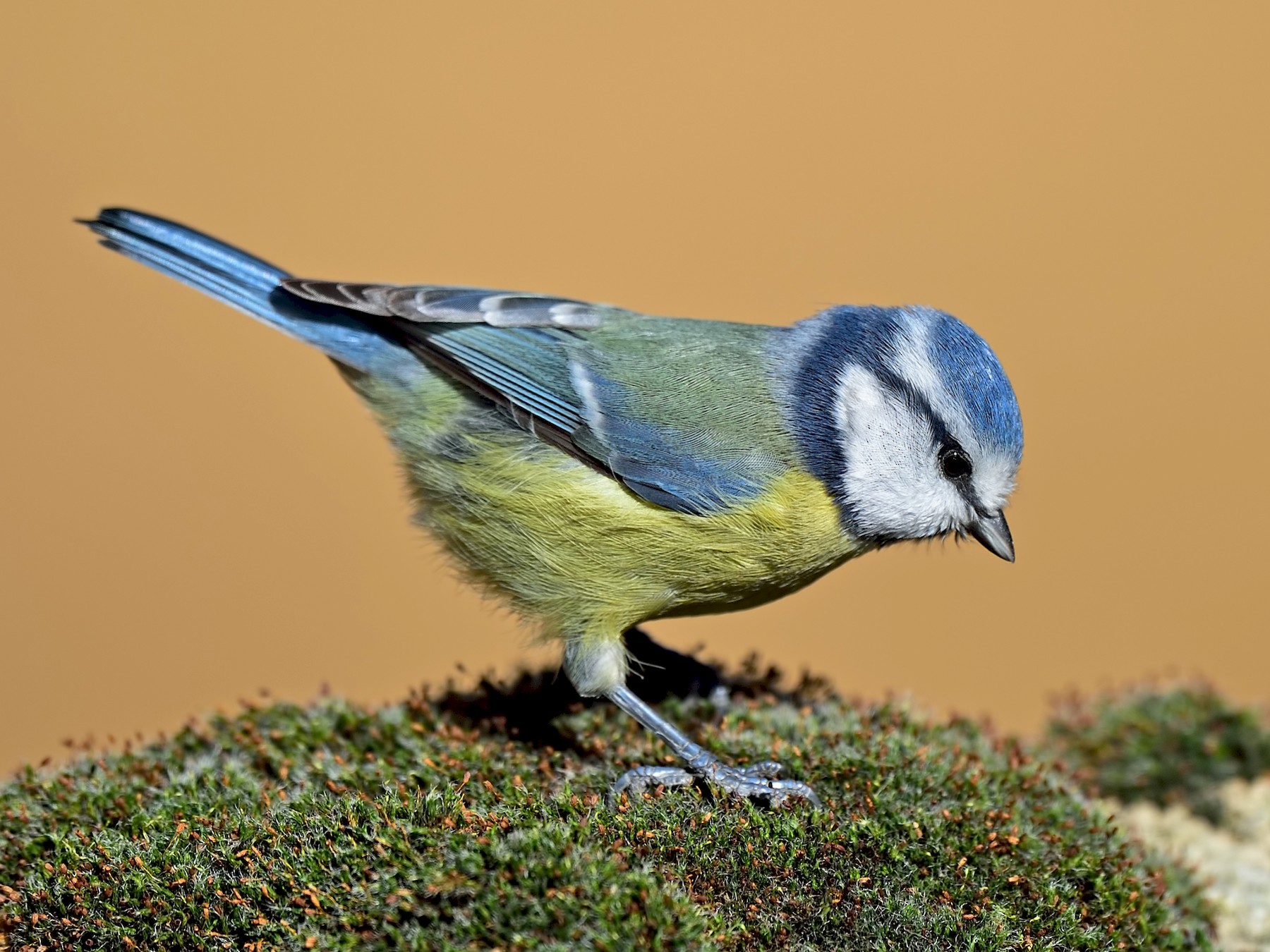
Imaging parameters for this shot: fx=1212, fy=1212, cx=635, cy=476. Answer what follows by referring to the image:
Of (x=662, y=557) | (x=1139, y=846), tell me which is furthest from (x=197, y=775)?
(x=1139, y=846)

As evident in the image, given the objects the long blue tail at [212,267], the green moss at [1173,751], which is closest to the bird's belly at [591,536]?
the long blue tail at [212,267]

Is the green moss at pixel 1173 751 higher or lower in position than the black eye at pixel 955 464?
lower

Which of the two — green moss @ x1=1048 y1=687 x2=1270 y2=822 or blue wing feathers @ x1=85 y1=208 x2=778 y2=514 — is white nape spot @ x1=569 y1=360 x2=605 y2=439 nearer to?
blue wing feathers @ x1=85 y1=208 x2=778 y2=514

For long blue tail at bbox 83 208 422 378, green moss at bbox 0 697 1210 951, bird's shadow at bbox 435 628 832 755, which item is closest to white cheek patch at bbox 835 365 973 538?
green moss at bbox 0 697 1210 951

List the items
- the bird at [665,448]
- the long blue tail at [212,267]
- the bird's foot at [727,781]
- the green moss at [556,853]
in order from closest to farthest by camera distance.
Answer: the green moss at [556,853]
the bird's foot at [727,781]
the bird at [665,448]
the long blue tail at [212,267]

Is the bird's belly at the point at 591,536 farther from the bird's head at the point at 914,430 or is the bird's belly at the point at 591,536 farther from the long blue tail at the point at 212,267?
the long blue tail at the point at 212,267

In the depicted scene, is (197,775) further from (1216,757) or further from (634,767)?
(1216,757)
